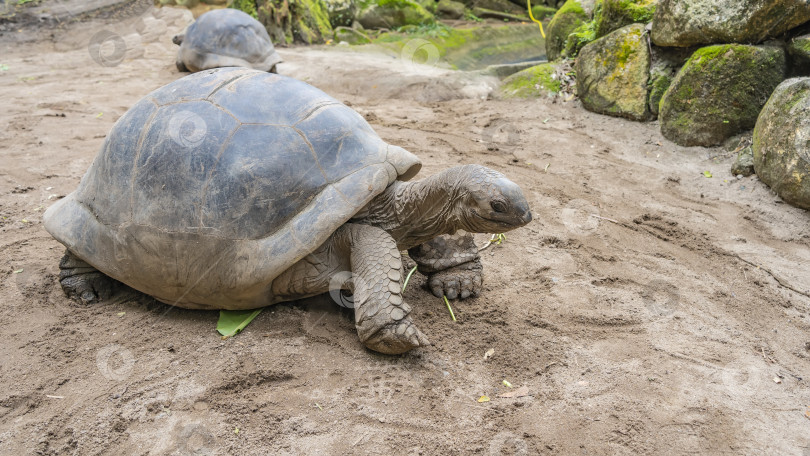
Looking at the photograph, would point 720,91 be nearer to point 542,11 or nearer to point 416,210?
point 416,210

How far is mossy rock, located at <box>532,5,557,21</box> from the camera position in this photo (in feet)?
49.8

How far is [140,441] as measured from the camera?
7.10 feet

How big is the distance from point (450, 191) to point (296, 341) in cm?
105

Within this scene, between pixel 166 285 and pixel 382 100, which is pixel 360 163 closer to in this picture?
pixel 166 285

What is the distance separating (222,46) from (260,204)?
6.35m

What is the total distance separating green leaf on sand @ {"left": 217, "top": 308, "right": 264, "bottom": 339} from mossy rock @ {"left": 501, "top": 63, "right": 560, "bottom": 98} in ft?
17.3

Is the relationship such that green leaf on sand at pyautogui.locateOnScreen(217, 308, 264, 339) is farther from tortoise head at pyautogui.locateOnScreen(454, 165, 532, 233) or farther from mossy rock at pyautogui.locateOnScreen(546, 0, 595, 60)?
mossy rock at pyautogui.locateOnScreen(546, 0, 595, 60)

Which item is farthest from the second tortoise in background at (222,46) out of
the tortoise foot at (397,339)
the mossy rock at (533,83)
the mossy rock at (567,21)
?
the tortoise foot at (397,339)

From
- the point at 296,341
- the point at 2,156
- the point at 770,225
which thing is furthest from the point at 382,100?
the point at 296,341

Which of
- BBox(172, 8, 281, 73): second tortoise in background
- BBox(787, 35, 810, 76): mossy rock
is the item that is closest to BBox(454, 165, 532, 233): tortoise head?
BBox(787, 35, 810, 76): mossy rock

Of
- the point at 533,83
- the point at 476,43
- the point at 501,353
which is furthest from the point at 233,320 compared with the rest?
the point at 476,43

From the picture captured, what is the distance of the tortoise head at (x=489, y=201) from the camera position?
257 centimetres

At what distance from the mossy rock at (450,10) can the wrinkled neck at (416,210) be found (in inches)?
527

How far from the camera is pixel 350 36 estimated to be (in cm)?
Answer: 1194
